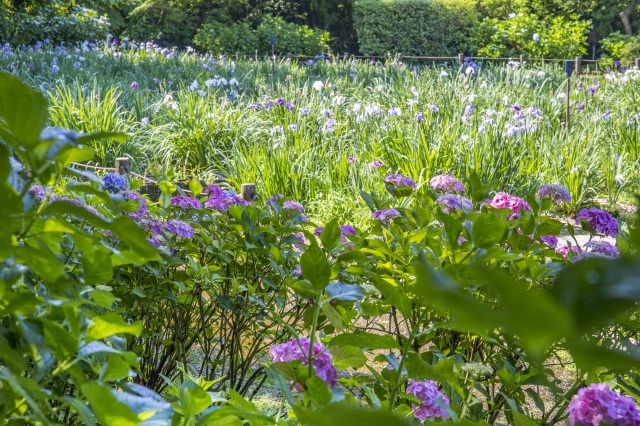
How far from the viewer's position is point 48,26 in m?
14.6

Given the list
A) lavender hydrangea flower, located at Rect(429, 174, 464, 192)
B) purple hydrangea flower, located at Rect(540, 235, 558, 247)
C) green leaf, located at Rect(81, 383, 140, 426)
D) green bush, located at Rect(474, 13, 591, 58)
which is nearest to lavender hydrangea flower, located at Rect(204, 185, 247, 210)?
lavender hydrangea flower, located at Rect(429, 174, 464, 192)

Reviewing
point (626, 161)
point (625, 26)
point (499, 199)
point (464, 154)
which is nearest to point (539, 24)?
point (625, 26)

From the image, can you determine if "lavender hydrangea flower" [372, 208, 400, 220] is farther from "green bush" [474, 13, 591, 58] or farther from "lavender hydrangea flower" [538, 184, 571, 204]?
"green bush" [474, 13, 591, 58]

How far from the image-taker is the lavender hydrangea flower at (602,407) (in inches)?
30.7

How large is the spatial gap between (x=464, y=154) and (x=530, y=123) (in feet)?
3.66

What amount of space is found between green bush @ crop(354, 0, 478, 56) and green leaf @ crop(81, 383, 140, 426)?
19704mm

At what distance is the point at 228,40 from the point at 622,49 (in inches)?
412

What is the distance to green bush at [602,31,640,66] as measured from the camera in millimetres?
17719

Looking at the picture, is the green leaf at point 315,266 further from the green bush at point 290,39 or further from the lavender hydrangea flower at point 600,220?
the green bush at point 290,39

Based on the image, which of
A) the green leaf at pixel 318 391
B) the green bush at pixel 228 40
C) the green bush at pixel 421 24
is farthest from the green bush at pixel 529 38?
the green leaf at pixel 318 391

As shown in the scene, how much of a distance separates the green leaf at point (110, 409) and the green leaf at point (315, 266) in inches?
13.2

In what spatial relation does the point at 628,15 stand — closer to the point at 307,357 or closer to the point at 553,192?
the point at 553,192

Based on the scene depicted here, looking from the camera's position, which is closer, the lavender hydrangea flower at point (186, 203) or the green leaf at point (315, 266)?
the green leaf at point (315, 266)

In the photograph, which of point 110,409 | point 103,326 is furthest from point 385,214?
point 110,409
